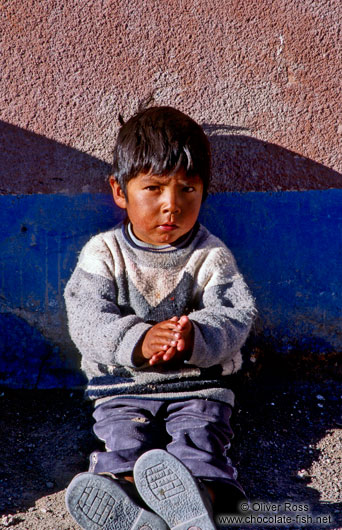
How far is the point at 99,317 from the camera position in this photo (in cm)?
211

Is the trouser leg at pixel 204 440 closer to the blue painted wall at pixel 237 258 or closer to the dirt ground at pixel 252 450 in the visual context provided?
the dirt ground at pixel 252 450

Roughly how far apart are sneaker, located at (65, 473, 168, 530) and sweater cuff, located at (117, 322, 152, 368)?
15.9 inches

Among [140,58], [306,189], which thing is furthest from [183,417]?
[140,58]

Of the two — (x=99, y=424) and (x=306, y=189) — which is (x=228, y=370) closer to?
(x=99, y=424)

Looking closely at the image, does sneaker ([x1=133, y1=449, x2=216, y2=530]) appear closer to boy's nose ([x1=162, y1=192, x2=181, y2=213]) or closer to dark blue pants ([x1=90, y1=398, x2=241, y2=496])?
dark blue pants ([x1=90, y1=398, x2=241, y2=496])

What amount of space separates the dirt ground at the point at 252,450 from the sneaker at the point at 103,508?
0.20m

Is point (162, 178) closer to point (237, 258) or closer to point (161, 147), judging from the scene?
point (161, 147)

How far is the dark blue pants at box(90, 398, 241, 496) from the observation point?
1.92 m

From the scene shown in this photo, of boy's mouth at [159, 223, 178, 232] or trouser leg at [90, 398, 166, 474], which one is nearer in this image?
trouser leg at [90, 398, 166, 474]

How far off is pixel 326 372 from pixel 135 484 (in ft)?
4.22

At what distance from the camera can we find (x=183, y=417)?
2133mm

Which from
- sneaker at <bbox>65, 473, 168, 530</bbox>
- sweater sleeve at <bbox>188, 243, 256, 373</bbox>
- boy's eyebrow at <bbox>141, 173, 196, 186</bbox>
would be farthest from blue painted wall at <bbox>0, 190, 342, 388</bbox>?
sneaker at <bbox>65, 473, 168, 530</bbox>

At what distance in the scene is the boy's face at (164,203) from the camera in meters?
2.13

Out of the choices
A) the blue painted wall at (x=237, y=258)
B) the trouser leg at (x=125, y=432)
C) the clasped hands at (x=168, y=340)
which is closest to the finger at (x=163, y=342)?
the clasped hands at (x=168, y=340)
